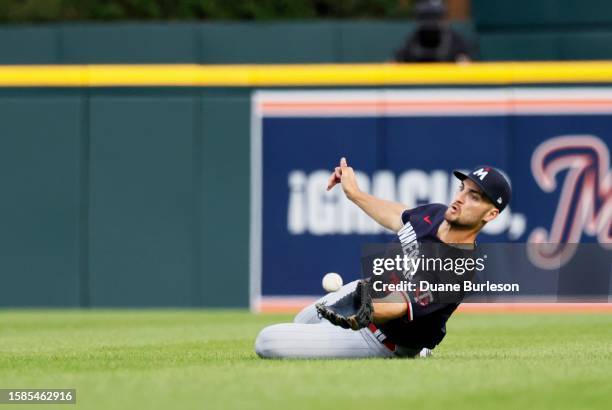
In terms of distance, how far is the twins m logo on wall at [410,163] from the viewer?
14.5 metres

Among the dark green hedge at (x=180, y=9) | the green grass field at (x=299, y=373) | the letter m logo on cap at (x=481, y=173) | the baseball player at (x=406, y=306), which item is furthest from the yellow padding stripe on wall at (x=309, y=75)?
the letter m logo on cap at (x=481, y=173)

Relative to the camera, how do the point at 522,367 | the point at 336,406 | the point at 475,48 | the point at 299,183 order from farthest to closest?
the point at 475,48
the point at 299,183
the point at 522,367
the point at 336,406

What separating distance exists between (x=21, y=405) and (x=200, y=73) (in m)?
9.06

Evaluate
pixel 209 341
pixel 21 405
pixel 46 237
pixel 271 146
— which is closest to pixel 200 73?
pixel 271 146

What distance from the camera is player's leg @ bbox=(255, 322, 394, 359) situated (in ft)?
26.5

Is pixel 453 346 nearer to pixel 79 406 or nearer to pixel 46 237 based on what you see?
pixel 79 406

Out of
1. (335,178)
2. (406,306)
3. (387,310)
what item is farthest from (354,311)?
(335,178)

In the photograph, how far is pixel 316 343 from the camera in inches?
317

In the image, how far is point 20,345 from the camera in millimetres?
9930

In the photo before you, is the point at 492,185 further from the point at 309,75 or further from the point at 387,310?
the point at 309,75

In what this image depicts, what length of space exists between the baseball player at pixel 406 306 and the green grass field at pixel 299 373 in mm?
196

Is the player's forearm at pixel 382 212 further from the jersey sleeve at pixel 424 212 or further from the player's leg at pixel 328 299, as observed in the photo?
the player's leg at pixel 328 299

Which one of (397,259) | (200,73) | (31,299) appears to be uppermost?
(200,73)

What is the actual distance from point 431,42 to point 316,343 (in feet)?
24.9
